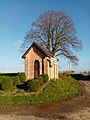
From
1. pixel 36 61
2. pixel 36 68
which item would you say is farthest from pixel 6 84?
pixel 36 61

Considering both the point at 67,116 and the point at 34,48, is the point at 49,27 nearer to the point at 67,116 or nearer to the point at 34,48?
the point at 34,48

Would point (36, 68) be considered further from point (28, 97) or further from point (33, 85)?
point (28, 97)

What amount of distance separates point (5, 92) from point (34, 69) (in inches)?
420

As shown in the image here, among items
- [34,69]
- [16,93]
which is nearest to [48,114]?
[16,93]

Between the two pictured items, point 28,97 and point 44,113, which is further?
point 28,97

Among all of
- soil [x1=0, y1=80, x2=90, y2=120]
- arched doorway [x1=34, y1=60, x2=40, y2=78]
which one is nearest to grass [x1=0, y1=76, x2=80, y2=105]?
soil [x1=0, y1=80, x2=90, y2=120]

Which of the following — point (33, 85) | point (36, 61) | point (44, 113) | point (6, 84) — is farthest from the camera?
point (36, 61)

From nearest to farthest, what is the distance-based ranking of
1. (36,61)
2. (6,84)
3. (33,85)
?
1. (33,85)
2. (6,84)
3. (36,61)

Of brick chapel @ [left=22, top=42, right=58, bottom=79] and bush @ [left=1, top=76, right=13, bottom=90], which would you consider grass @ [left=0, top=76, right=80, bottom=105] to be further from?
brick chapel @ [left=22, top=42, right=58, bottom=79]

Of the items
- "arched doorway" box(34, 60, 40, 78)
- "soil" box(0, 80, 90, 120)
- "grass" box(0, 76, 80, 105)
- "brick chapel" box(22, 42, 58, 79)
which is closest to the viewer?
"soil" box(0, 80, 90, 120)

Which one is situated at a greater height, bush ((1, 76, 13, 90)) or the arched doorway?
the arched doorway

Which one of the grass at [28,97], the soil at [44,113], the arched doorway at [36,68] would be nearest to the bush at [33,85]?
the grass at [28,97]

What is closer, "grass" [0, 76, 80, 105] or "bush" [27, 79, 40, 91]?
"grass" [0, 76, 80, 105]

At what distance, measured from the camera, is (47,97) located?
1914 centimetres
